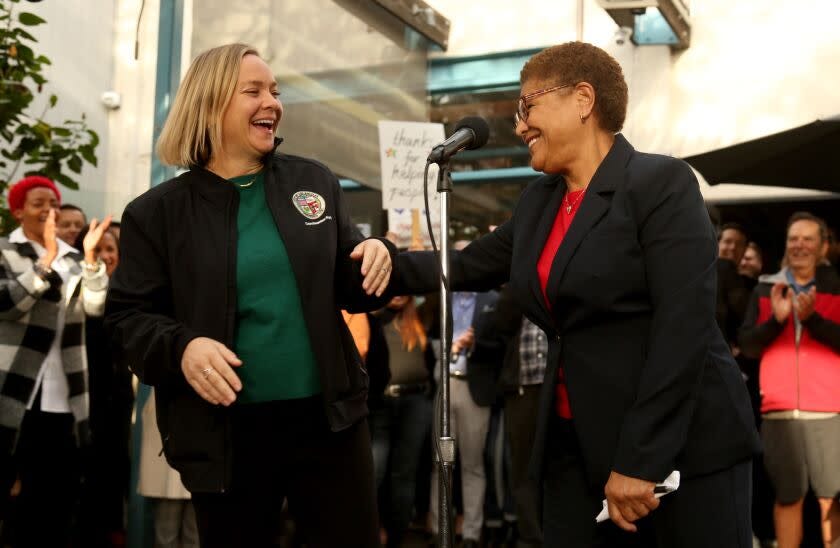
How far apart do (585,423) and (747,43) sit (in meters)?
6.87

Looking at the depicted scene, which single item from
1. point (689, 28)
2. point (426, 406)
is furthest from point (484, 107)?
point (426, 406)

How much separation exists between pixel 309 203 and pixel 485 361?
4299mm

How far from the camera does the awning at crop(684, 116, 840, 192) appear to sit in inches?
211

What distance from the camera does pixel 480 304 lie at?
690 cm

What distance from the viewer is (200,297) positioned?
7.82ft

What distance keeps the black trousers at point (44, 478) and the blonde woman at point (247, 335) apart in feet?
9.79

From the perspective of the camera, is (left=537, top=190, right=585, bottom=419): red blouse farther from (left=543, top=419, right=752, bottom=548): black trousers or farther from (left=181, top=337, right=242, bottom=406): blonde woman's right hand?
(left=181, top=337, right=242, bottom=406): blonde woman's right hand

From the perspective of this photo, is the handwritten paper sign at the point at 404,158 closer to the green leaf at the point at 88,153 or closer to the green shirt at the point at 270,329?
the green leaf at the point at 88,153

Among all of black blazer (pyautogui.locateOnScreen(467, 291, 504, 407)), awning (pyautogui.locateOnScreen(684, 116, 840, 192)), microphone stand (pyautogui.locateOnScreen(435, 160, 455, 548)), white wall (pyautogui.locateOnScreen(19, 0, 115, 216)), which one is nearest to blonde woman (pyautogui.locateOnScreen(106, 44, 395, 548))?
microphone stand (pyautogui.locateOnScreen(435, 160, 455, 548))

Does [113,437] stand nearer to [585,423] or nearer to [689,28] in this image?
[585,423]

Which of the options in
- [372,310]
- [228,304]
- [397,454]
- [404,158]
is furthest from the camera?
[397,454]

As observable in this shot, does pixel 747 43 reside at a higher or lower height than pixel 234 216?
higher

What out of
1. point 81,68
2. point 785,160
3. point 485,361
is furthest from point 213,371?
point 81,68

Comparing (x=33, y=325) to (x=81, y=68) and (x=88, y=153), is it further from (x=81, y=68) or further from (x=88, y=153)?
(x=81, y=68)
